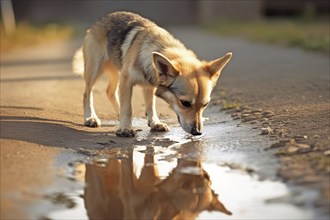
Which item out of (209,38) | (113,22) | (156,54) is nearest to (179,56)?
(156,54)

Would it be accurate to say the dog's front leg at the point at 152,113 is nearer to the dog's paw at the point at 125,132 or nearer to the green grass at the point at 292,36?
the dog's paw at the point at 125,132

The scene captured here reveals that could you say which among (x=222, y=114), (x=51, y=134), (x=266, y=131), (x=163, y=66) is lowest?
(x=222, y=114)

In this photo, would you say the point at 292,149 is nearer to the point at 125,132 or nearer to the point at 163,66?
the point at 163,66

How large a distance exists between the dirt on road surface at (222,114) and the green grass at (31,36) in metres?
5.91

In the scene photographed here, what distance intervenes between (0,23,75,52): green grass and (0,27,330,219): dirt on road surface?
5.91 metres

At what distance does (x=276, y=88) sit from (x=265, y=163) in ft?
13.1

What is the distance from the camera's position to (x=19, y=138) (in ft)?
19.0

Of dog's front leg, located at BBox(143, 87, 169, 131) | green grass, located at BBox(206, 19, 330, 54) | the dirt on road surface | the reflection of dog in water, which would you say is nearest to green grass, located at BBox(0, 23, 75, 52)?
green grass, located at BBox(206, 19, 330, 54)

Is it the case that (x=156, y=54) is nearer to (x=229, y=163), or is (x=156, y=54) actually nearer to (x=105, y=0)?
(x=229, y=163)

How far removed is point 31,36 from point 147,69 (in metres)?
15.1

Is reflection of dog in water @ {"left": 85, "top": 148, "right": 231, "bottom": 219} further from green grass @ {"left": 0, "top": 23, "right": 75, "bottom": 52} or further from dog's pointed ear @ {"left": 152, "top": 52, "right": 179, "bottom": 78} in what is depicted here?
green grass @ {"left": 0, "top": 23, "right": 75, "bottom": 52}

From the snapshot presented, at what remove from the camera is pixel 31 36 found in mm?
20562

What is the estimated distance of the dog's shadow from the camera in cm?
578

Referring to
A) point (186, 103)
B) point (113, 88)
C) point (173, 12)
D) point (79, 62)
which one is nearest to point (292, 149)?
point (186, 103)
